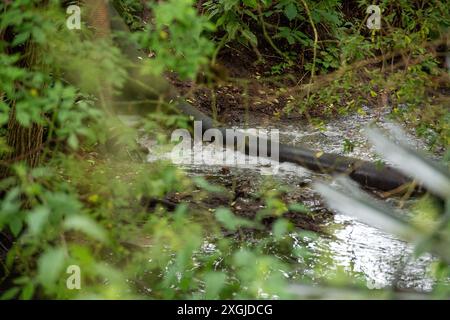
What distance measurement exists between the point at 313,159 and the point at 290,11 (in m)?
2.51

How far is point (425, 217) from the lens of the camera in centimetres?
315

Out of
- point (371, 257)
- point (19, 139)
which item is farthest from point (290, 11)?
point (19, 139)

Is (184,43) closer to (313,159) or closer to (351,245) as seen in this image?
(351,245)

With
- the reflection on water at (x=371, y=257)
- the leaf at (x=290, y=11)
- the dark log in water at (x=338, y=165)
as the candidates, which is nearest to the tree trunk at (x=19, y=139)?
the dark log in water at (x=338, y=165)

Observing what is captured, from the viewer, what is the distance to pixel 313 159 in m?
5.20

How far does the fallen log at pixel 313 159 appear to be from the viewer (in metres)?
4.23

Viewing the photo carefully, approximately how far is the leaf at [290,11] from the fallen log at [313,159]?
2056 mm

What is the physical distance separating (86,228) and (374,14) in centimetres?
578

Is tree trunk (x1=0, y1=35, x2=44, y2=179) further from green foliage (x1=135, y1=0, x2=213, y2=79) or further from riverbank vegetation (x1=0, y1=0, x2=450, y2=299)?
green foliage (x1=135, y1=0, x2=213, y2=79)

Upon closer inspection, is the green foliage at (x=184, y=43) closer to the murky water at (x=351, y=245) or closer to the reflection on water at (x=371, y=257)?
the murky water at (x=351, y=245)

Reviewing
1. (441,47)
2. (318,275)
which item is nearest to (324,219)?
(318,275)

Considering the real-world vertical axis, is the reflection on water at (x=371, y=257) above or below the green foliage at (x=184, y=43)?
below

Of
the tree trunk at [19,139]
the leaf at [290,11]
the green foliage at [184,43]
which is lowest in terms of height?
the tree trunk at [19,139]
